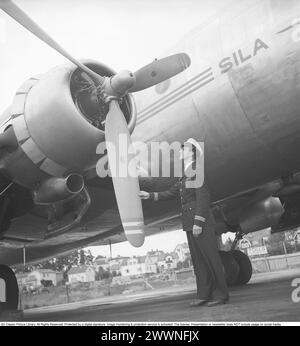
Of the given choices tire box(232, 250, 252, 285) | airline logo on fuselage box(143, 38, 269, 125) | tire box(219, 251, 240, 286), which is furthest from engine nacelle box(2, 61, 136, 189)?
tire box(232, 250, 252, 285)

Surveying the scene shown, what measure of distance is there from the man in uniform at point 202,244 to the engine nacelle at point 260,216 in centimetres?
336

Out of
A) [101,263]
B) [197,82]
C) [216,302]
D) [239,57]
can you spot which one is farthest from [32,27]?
[101,263]

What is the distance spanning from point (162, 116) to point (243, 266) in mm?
Answer: 3020

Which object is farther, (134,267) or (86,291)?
(86,291)

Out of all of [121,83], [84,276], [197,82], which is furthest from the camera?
[84,276]

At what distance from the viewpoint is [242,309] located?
3.36 meters

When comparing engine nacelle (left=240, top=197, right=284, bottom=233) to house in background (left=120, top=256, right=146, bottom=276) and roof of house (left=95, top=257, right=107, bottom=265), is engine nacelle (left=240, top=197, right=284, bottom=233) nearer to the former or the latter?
roof of house (left=95, top=257, right=107, bottom=265)

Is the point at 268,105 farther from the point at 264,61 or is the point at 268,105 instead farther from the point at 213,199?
the point at 213,199

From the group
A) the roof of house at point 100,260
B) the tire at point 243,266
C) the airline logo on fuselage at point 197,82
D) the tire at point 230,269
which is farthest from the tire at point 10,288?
the tire at point 243,266

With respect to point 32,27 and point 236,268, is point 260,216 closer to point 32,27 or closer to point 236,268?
point 236,268

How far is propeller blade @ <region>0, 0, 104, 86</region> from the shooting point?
3863mm

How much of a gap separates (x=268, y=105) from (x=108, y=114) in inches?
62.5

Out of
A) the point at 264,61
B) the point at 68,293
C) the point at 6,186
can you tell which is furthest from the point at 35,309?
the point at 264,61

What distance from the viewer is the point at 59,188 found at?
4320 millimetres
